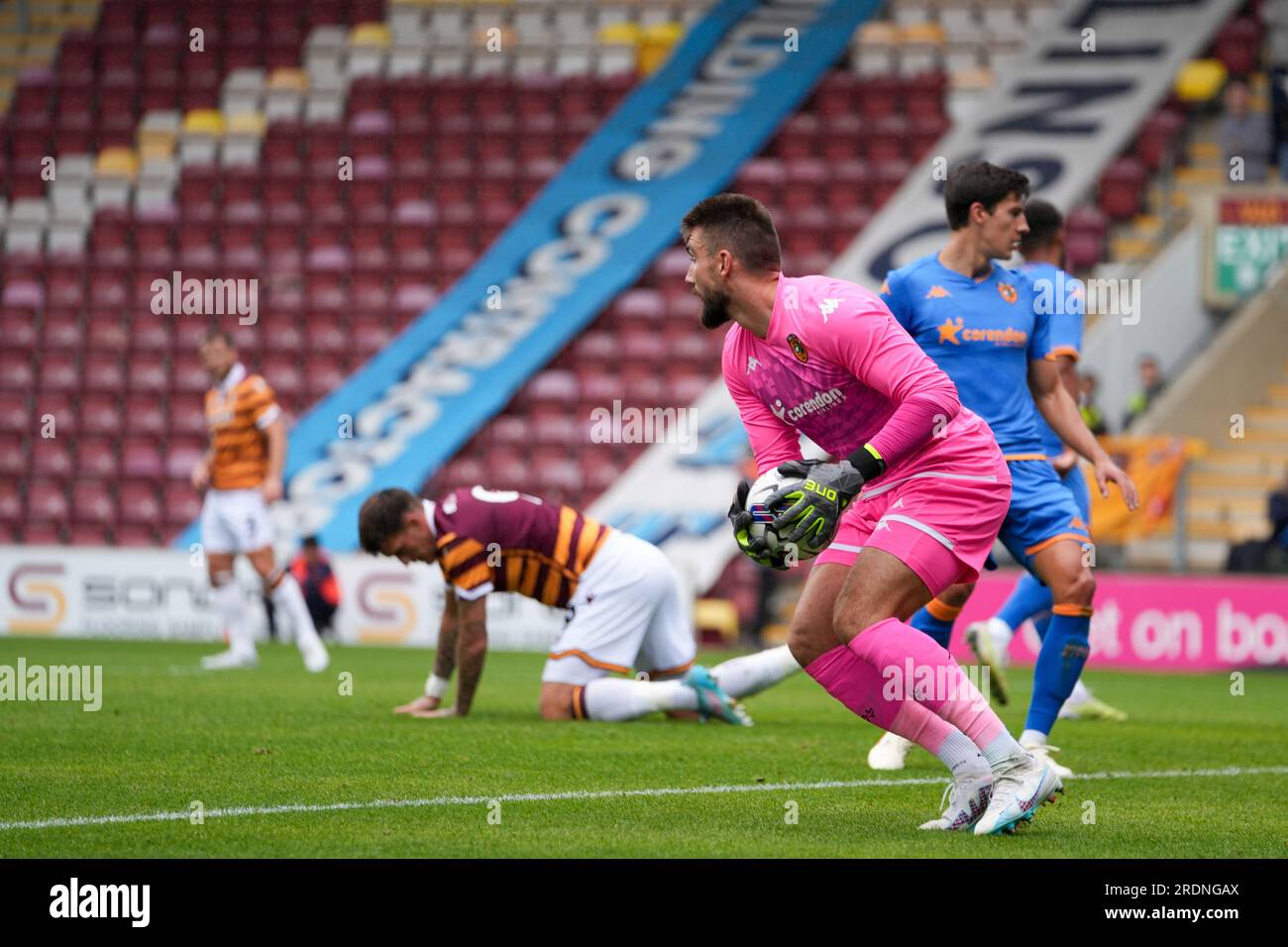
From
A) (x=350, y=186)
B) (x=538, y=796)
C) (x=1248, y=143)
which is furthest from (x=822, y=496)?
(x=350, y=186)

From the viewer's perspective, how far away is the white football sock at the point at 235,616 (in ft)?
45.5

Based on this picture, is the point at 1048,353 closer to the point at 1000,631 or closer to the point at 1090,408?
the point at 1000,631

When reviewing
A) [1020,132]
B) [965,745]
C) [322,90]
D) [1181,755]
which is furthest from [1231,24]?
[965,745]

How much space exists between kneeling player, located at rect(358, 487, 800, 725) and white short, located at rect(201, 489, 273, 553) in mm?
4558

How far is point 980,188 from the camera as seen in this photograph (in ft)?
24.1

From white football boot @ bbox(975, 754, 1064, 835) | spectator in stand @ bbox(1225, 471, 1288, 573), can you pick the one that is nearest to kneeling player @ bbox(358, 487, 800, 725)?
white football boot @ bbox(975, 754, 1064, 835)

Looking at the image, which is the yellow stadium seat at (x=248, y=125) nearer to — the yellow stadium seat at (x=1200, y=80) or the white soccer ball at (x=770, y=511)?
the yellow stadium seat at (x=1200, y=80)

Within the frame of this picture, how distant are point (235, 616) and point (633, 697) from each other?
542 cm

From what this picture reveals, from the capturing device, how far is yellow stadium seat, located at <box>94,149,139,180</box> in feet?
81.4

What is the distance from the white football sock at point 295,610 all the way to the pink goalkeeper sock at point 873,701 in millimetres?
8068

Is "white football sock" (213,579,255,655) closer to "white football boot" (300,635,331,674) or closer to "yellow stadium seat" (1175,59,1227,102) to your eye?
"white football boot" (300,635,331,674)

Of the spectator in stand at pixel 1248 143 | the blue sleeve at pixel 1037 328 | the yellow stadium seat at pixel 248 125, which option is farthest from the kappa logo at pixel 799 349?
the yellow stadium seat at pixel 248 125

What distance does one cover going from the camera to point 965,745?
583cm
